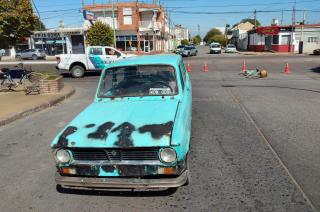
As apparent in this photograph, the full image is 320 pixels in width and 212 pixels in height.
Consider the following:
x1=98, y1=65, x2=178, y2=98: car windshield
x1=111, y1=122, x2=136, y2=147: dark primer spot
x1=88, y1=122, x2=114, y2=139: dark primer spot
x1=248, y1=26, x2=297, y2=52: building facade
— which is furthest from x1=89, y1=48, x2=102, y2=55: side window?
x1=248, y1=26, x2=297, y2=52: building facade

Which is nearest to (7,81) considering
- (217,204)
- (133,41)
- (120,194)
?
(120,194)

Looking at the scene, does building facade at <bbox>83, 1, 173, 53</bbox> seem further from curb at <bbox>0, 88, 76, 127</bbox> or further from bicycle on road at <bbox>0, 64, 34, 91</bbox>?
curb at <bbox>0, 88, 76, 127</bbox>

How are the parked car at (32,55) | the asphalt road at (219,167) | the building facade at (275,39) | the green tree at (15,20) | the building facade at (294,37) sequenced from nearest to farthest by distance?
the asphalt road at (219,167)
the green tree at (15,20)
the parked car at (32,55)
the building facade at (294,37)
the building facade at (275,39)

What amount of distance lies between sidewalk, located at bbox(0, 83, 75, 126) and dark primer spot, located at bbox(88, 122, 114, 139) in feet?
17.5

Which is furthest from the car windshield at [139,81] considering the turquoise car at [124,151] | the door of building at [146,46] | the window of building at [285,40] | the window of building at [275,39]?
the window of building at [275,39]

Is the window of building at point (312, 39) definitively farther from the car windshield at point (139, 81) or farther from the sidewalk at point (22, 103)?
the car windshield at point (139, 81)

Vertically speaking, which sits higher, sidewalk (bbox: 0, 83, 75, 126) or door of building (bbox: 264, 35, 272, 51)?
door of building (bbox: 264, 35, 272, 51)

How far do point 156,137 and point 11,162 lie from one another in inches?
131

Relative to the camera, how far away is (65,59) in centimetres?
2005

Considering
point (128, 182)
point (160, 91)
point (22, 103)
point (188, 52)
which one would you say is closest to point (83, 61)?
point (22, 103)

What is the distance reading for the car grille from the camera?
3891mm

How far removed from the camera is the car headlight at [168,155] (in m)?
3.87

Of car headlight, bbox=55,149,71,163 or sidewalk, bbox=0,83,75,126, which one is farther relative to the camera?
sidewalk, bbox=0,83,75,126

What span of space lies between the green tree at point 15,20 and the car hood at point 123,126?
43.1ft
